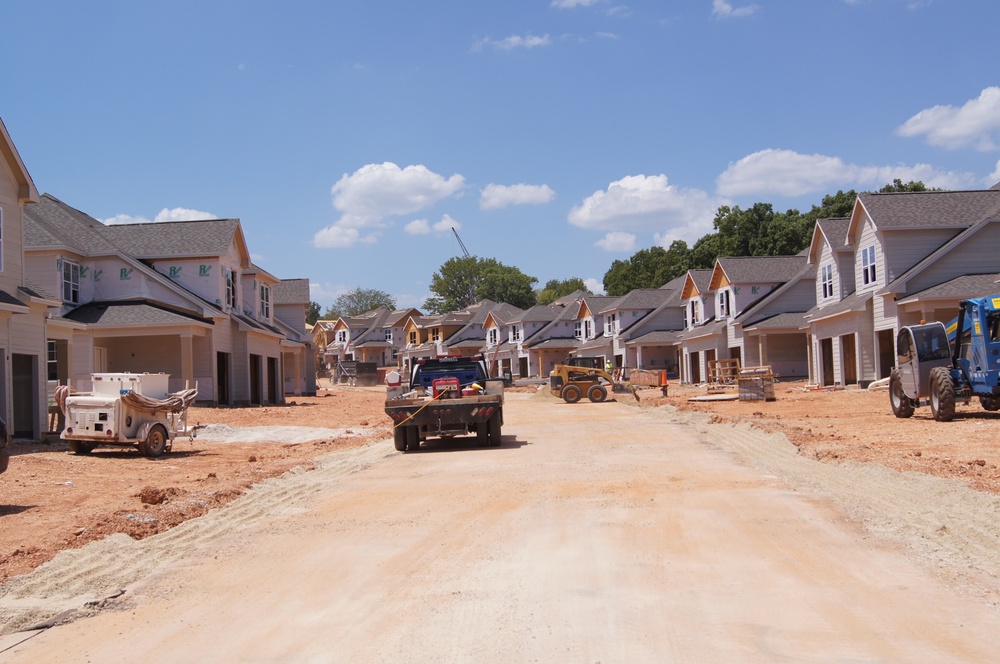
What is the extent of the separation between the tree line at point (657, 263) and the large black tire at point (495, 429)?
2306 inches

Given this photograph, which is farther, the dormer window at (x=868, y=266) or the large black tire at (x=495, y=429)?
the dormer window at (x=868, y=266)

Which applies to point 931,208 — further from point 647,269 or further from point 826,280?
point 647,269

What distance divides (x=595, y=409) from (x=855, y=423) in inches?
555

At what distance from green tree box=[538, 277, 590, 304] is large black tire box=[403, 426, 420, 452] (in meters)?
133

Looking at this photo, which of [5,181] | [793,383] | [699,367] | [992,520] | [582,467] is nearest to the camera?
[992,520]

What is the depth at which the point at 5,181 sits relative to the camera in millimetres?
21453

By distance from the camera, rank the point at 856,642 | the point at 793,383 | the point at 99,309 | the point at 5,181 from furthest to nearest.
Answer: the point at 793,383 < the point at 99,309 < the point at 5,181 < the point at 856,642

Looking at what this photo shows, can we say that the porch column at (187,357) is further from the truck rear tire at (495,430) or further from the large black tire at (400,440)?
the truck rear tire at (495,430)

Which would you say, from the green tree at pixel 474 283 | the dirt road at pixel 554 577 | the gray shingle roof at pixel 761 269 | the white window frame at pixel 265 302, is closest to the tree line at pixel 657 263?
the green tree at pixel 474 283

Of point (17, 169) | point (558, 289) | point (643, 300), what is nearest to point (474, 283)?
point (558, 289)

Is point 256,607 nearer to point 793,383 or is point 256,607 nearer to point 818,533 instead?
point 818,533

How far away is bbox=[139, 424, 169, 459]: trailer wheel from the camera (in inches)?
720

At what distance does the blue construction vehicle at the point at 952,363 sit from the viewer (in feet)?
63.8

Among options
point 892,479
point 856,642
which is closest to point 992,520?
point 892,479
